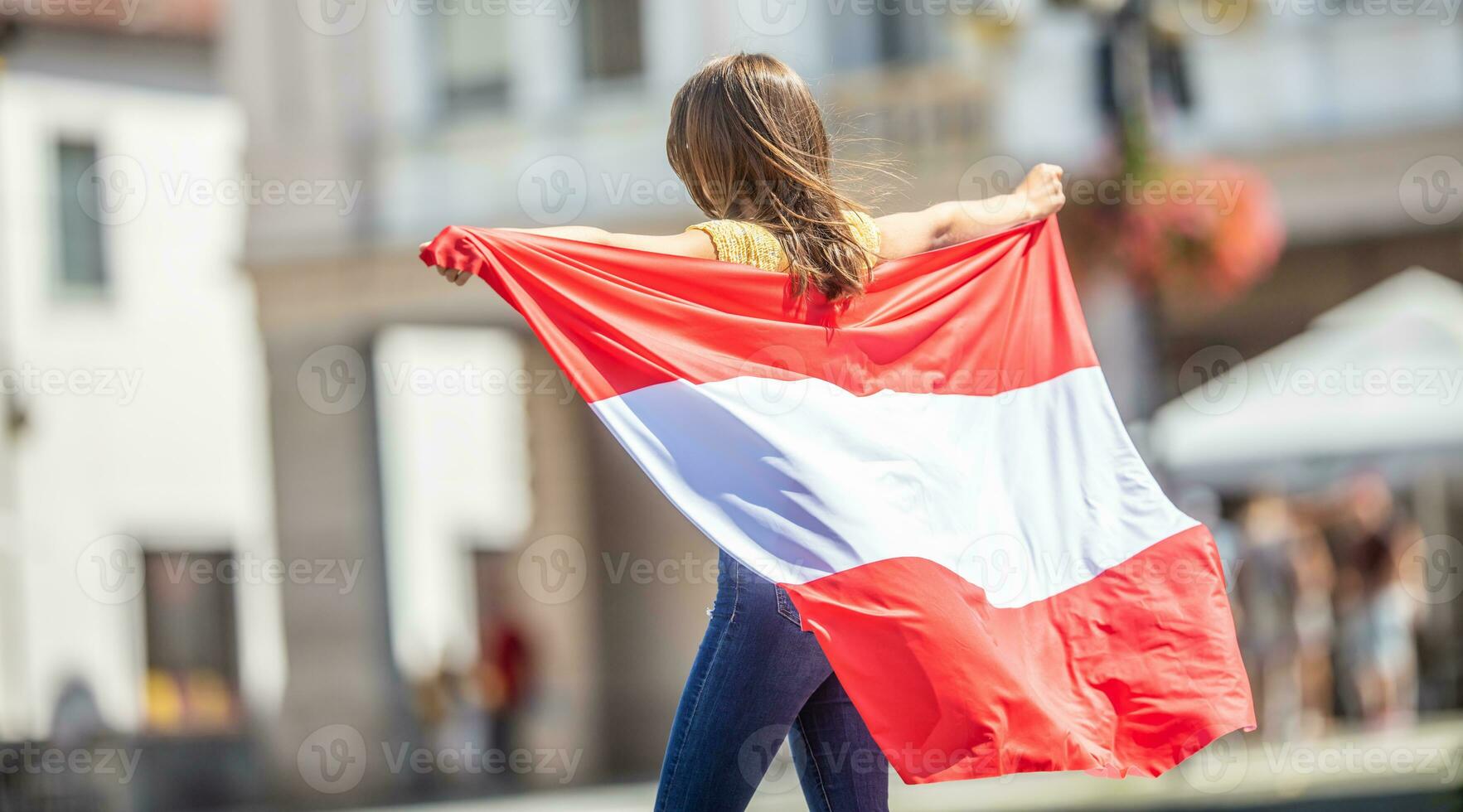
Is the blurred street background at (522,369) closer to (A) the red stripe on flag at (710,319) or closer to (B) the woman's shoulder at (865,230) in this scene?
(A) the red stripe on flag at (710,319)

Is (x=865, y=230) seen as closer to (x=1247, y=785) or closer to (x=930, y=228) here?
(x=930, y=228)

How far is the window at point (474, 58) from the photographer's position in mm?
16719

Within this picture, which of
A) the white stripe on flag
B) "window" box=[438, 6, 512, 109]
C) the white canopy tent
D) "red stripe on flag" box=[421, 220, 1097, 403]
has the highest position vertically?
"window" box=[438, 6, 512, 109]

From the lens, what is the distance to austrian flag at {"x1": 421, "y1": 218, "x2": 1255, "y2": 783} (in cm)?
328

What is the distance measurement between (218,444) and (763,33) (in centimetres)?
890

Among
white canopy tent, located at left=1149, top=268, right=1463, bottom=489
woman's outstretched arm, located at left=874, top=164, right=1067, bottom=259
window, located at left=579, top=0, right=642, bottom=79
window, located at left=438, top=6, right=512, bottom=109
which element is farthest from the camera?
window, located at left=438, top=6, right=512, bottom=109

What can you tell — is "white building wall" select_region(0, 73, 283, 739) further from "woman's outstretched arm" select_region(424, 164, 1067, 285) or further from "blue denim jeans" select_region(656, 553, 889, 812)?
"blue denim jeans" select_region(656, 553, 889, 812)

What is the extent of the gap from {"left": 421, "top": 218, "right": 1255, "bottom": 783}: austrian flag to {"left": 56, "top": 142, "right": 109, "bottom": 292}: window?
17.7 m

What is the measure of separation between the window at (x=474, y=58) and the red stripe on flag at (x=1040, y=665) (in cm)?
1362

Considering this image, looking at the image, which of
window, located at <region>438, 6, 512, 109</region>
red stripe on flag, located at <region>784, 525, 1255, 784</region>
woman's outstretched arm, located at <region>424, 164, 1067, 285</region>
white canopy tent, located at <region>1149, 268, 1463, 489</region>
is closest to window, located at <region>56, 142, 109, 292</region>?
window, located at <region>438, 6, 512, 109</region>

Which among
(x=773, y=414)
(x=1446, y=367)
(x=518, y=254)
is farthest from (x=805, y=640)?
(x=1446, y=367)

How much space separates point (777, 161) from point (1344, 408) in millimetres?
9821

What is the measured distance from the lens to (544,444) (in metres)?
17.0

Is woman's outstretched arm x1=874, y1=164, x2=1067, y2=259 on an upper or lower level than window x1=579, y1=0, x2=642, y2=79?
lower
